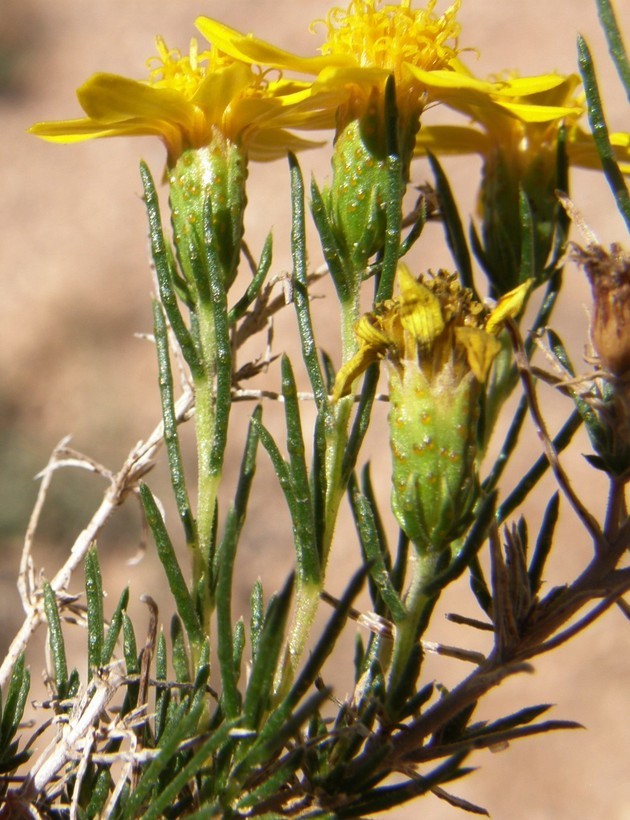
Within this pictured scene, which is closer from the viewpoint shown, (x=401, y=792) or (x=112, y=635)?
(x=401, y=792)

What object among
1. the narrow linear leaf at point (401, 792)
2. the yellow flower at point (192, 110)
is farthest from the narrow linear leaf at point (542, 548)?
the yellow flower at point (192, 110)

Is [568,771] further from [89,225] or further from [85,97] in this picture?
[89,225]

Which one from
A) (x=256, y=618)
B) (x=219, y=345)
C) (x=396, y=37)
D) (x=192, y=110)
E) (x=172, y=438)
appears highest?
(x=396, y=37)

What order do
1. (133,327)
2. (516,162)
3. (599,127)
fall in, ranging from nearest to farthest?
(599,127)
(516,162)
(133,327)

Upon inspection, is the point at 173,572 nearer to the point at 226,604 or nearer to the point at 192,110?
the point at 226,604

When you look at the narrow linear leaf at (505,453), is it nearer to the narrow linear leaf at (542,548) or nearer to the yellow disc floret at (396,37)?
the narrow linear leaf at (542,548)

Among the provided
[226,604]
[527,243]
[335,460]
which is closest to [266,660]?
[226,604]

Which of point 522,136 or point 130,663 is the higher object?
point 522,136
